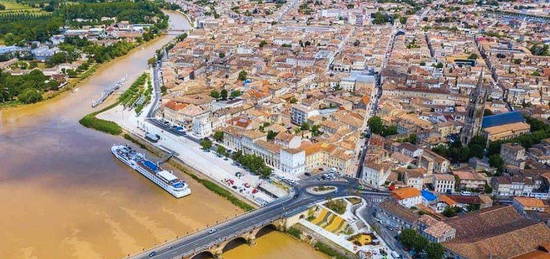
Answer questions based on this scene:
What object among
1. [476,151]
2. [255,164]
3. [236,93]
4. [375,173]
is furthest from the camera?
[236,93]

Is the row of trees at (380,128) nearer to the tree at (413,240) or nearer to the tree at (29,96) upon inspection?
the tree at (413,240)

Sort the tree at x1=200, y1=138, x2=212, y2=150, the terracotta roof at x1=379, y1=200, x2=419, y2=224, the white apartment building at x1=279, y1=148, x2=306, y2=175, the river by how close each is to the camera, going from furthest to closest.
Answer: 1. the tree at x1=200, y1=138, x2=212, y2=150
2. the white apartment building at x1=279, y1=148, x2=306, y2=175
3. the river
4. the terracotta roof at x1=379, y1=200, x2=419, y2=224

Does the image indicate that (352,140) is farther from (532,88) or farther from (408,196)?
(532,88)

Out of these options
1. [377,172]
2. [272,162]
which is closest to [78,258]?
[272,162]

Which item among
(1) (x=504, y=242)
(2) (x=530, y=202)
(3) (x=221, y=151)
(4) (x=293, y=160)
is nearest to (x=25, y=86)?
(3) (x=221, y=151)

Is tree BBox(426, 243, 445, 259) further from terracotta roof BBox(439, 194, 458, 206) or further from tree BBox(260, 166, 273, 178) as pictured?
tree BBox(260, 166, 273, 178)

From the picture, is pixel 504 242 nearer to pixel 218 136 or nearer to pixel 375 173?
pixel 375 173

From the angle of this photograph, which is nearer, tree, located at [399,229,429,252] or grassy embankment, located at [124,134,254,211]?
tree, located at [399,229,429,252]

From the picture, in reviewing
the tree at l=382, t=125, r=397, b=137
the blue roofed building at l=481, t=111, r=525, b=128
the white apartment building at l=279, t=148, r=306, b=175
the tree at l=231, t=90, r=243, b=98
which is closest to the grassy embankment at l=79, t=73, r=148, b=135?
the tree at l=231, t=90, r=243, b=98
